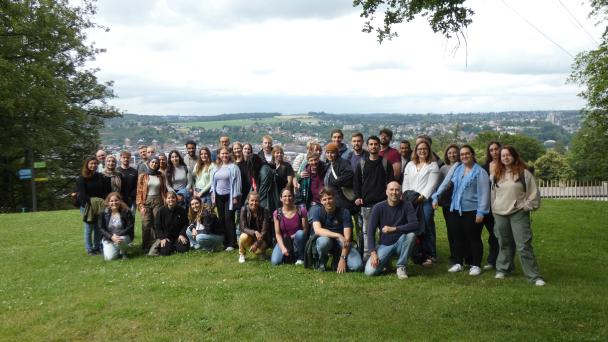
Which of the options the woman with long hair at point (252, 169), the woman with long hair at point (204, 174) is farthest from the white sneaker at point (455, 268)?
the woman with long hair at point (204, 174)

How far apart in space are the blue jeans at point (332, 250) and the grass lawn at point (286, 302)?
1.15ft

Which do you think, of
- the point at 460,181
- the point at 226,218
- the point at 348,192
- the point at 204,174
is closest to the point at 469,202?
the point at 460,181

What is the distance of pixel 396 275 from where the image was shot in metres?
8.71

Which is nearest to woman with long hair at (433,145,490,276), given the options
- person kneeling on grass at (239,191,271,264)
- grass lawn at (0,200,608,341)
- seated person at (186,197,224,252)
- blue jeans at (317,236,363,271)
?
grass lawn at (0,200,608,341)

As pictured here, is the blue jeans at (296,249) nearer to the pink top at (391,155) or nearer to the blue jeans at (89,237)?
the pink top at (391,155)

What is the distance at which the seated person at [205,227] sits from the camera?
35.9 feet

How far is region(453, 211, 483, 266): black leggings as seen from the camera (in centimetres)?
884

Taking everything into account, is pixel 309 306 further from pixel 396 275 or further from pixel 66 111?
pixel 66 111

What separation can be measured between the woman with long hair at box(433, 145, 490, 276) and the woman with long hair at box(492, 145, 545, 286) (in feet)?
0.99

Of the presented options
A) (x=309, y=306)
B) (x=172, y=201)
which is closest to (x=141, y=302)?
(x=309, y=306)

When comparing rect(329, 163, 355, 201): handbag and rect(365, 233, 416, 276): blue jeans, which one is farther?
rect(329, 163, 355, 201): handbag

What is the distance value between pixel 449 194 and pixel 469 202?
14.3 inches

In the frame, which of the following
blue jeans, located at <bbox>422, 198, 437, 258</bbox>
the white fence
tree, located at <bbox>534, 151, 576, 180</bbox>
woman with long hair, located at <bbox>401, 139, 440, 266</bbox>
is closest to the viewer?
woman with long hair, located at <bbox>401, 139, 440, 266</bbox>

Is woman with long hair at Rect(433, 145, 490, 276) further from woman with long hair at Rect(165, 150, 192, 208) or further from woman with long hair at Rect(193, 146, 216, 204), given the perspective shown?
woman with long hair at Rect(165, 150, 192, 208)
